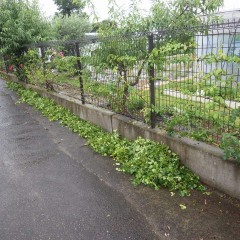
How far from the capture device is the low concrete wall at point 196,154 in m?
3.31

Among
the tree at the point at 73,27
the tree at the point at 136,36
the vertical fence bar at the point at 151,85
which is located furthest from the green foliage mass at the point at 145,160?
the tree at the point at 73,27

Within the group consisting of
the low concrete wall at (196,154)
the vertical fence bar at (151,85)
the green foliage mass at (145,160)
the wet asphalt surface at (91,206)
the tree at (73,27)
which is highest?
the tree at (73,27)

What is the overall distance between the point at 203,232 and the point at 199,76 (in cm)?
194

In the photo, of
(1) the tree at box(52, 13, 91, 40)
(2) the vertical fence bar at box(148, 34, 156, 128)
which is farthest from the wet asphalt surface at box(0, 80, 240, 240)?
(1) the tree at box(52, 13, 91, 40)

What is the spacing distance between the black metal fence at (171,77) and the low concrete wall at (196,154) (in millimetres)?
157

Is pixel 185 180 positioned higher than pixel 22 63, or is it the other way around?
→ pixel 22 63

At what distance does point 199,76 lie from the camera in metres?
3.59

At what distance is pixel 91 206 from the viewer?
132 inches

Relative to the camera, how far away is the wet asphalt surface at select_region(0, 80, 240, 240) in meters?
2.89

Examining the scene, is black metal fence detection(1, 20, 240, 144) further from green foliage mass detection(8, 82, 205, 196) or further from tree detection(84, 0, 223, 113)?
green foliage mass detection(8, 82, 205, 196)

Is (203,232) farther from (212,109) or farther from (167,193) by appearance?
(212,109)

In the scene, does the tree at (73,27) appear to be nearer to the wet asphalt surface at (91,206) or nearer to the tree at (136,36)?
the tree at (136,36)

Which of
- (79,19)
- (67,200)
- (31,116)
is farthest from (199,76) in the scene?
(79,19)

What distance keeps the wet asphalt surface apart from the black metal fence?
40.9 inches
